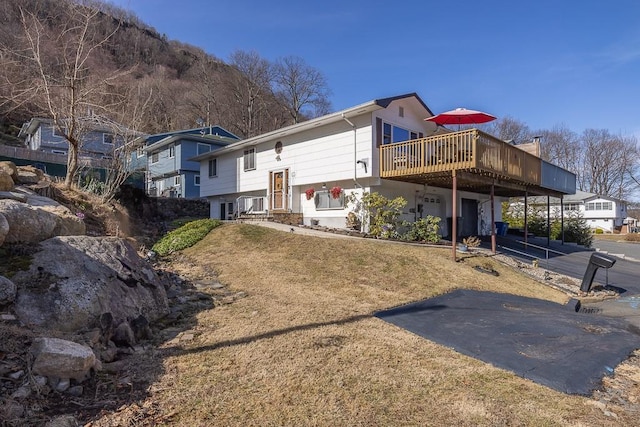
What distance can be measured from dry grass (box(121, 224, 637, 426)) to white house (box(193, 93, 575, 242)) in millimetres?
6574

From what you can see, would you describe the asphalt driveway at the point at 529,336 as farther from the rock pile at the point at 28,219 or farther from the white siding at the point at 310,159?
the white siding at the point at 310,159

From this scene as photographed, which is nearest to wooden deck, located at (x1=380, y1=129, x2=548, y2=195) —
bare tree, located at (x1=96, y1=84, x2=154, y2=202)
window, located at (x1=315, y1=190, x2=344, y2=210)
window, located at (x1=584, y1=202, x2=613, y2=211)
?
window, located at (x1=315, y1=190, x2=344, y2=210)

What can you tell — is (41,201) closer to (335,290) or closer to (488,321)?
(335,290)

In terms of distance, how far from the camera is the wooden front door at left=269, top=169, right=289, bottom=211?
1672 centimetres

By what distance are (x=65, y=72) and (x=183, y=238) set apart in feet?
17.4

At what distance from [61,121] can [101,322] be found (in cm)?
843

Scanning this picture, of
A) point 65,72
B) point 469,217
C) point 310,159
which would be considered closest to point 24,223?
point 65,72

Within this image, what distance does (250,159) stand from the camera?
1864 cm

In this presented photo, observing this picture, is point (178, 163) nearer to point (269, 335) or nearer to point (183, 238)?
point (183, 238)

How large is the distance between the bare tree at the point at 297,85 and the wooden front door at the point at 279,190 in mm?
22457

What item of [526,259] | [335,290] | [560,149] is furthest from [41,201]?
[560,149]

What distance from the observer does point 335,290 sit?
6977 mm

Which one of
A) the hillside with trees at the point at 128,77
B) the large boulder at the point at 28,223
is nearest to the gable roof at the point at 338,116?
the hillside with trees at the point at 128,77

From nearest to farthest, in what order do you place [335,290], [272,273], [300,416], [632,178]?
1. [300,416]
2. [335,290]
3. [272,273]
4. [632,178]
